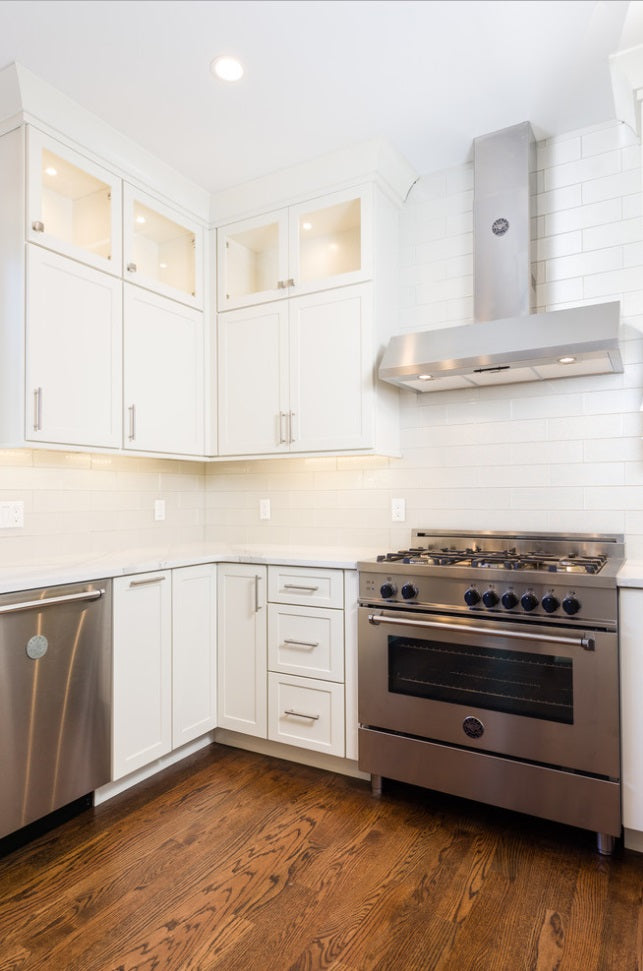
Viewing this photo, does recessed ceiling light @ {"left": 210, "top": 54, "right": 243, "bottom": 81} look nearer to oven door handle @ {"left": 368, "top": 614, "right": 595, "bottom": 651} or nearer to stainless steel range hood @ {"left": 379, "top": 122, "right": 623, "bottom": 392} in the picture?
stainless steel range hood @ {"left": 379, "top": 122, "right": 623, "bottom": 392}

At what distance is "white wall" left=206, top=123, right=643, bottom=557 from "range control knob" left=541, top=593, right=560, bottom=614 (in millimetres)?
628

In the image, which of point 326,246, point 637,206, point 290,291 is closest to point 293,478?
point 290,291

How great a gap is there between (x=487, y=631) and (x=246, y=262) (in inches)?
90.9

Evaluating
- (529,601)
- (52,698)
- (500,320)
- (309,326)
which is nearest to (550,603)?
(529,601)

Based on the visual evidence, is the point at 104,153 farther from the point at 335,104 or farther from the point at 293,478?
the point at 293,478

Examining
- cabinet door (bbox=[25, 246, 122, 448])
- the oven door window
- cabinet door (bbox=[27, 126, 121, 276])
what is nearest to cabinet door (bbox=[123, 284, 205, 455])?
cabinet door (bbox=[25, 246, 122, 448])

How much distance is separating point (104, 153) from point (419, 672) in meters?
2.57

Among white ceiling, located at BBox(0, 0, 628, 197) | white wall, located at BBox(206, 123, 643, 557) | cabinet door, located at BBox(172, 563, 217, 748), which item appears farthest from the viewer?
cabinet door, located at BBox(172, 563, 217, 748)

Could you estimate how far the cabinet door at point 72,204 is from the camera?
2.30 metres

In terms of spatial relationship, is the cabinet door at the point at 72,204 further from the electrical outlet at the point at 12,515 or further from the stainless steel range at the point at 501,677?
the stainless steel range at the point at 501,677

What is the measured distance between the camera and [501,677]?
2.15 meters

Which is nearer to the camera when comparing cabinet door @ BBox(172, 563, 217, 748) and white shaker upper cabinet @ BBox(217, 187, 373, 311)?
cabinet door @ BBox(172, 563, 217, 748)

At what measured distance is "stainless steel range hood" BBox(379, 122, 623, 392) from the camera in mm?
2318

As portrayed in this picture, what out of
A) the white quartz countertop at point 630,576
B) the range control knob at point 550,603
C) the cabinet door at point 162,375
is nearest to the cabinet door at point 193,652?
the cabinet door at point 162,375
